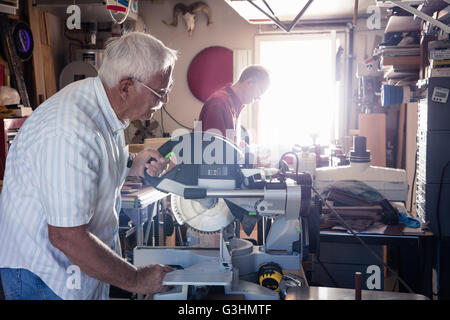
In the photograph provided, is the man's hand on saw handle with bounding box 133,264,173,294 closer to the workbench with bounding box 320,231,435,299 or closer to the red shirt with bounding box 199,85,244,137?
the workbench with bounding box 320,231,435,299

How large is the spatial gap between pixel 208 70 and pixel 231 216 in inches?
195

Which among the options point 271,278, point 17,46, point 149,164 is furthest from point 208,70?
point 271,278

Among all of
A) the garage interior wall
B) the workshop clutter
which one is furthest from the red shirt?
the garage interior wall

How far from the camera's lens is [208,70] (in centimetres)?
608

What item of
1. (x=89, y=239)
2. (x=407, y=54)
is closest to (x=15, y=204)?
(x=89, y=239)

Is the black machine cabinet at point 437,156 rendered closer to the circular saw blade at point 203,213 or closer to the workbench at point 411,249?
the workbench at point 411,249

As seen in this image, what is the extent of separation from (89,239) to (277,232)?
0.52 m

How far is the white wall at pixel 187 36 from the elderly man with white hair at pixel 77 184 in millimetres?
4813

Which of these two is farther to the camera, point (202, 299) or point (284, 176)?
point (284, 176)

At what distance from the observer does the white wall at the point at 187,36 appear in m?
5.98

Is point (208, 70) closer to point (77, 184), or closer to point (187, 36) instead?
point (187, 36)

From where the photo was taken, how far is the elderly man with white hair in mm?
1062

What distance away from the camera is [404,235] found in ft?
6.95

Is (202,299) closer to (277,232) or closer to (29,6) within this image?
(277,232)
